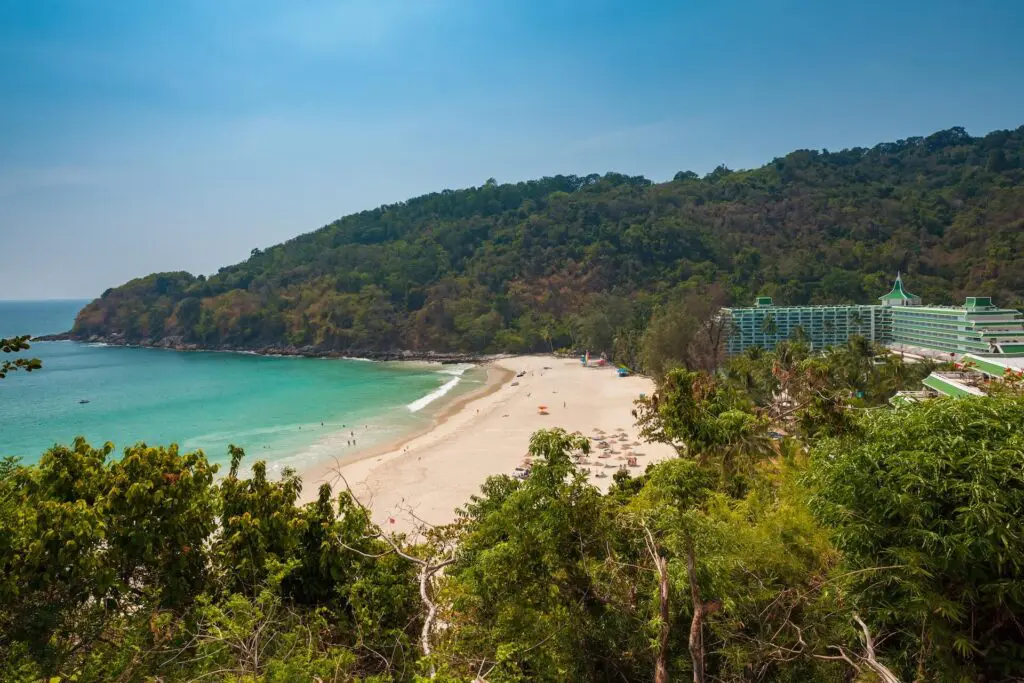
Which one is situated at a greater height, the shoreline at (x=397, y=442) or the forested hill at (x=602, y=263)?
the forested hill at (x=602, y=263)

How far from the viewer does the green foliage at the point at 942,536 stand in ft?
16.2

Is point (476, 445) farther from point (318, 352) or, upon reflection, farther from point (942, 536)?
point (318, 352)

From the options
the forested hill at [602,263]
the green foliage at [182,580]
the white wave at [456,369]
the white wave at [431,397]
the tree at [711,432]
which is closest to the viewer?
the green foliage at [182,580]

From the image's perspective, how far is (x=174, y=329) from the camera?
84.6 m

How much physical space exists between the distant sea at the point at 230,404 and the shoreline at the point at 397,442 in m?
0.66

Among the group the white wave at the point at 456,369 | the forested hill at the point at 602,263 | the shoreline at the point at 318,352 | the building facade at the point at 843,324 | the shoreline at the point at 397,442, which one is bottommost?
the shoreline at the point at 397,442

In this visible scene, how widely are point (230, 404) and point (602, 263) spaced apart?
2233 inches

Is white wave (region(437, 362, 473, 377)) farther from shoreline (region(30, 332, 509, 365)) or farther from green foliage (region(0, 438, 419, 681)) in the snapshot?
green foliage (region(0, 438, 419, 681))

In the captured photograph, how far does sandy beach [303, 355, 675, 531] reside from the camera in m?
20.6

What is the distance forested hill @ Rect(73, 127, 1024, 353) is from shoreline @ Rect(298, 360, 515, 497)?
50.4ft

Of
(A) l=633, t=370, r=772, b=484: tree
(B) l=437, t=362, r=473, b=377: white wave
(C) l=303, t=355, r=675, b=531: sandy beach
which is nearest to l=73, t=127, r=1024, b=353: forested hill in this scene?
Answer: (B) l=437, t=362, r=473, b=377: white wave

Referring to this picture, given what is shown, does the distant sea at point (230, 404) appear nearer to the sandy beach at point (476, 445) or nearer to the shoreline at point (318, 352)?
the sandy beach at point (476, 445)

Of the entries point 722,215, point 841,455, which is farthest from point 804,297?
point 841,455

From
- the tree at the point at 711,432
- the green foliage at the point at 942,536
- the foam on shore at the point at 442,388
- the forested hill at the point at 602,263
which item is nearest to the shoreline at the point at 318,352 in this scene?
the forested hill at the point at 602,263
